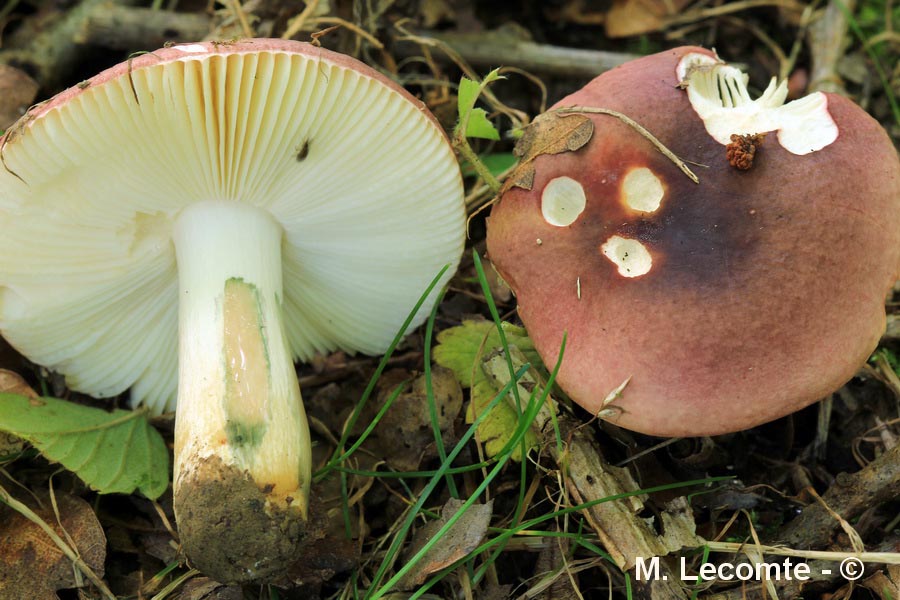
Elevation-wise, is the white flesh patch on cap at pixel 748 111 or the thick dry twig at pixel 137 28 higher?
the thick dry twig at pixel 137 28

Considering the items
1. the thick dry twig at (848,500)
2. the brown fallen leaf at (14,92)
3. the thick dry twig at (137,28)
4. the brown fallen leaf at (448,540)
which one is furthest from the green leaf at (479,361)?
the brown fallen leaf at (14,92)

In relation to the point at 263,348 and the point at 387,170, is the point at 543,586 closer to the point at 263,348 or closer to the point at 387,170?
the point at 263,348

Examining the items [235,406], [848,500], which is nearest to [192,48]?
[235,406]

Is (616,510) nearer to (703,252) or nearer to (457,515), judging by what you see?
(457,515)

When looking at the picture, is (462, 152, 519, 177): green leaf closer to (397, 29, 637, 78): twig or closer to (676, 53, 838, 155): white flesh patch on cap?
(397, 29, 637, 78): twig

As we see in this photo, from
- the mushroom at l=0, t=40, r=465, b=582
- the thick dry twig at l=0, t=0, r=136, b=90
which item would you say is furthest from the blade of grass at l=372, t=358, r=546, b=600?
the thick dry twig at l=0, t=0, r=136, b=90

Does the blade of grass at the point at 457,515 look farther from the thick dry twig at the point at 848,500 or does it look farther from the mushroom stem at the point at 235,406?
the thick dry twig at the point at 848,500
